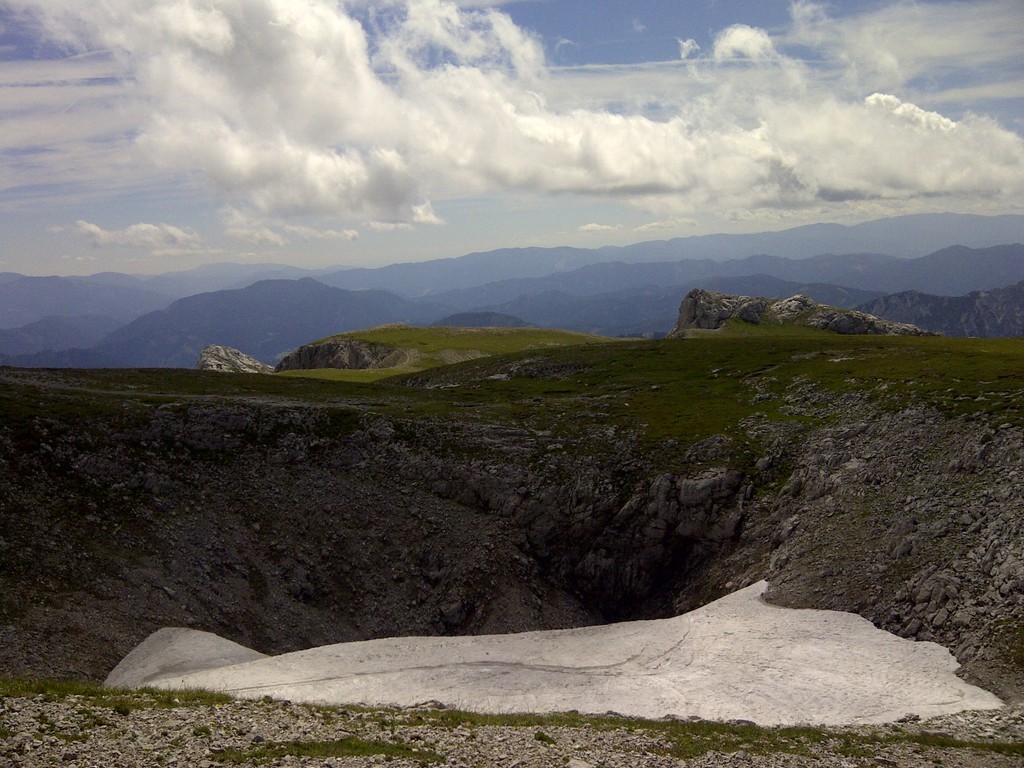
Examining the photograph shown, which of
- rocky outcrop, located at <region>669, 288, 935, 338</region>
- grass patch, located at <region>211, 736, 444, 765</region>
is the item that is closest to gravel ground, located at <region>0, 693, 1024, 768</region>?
grass patch, located at <region>211, 736, 444, 765</region>

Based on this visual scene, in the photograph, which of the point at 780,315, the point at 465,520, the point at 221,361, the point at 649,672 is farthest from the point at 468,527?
the point at 221,361

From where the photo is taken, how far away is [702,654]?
44.2 meters

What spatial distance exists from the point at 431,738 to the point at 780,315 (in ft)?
549

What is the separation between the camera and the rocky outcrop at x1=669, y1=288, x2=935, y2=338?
523 feet

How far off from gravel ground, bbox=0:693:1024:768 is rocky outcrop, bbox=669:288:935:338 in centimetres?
13639

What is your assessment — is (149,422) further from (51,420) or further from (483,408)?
(483,408)

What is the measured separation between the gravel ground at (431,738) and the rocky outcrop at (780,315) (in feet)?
447

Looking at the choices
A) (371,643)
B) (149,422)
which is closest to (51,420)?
(149,422)

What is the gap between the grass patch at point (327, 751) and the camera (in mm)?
23734

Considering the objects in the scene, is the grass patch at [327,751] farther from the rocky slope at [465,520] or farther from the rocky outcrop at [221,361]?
the rocky outcrop at [221,361]

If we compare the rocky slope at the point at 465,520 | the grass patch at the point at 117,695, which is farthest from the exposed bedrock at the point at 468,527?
the grass patch at the point at 117,695

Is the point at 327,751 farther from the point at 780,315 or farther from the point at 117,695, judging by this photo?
the point at 780,315

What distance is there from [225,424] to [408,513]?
70.3 feet

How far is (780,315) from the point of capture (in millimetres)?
174500
